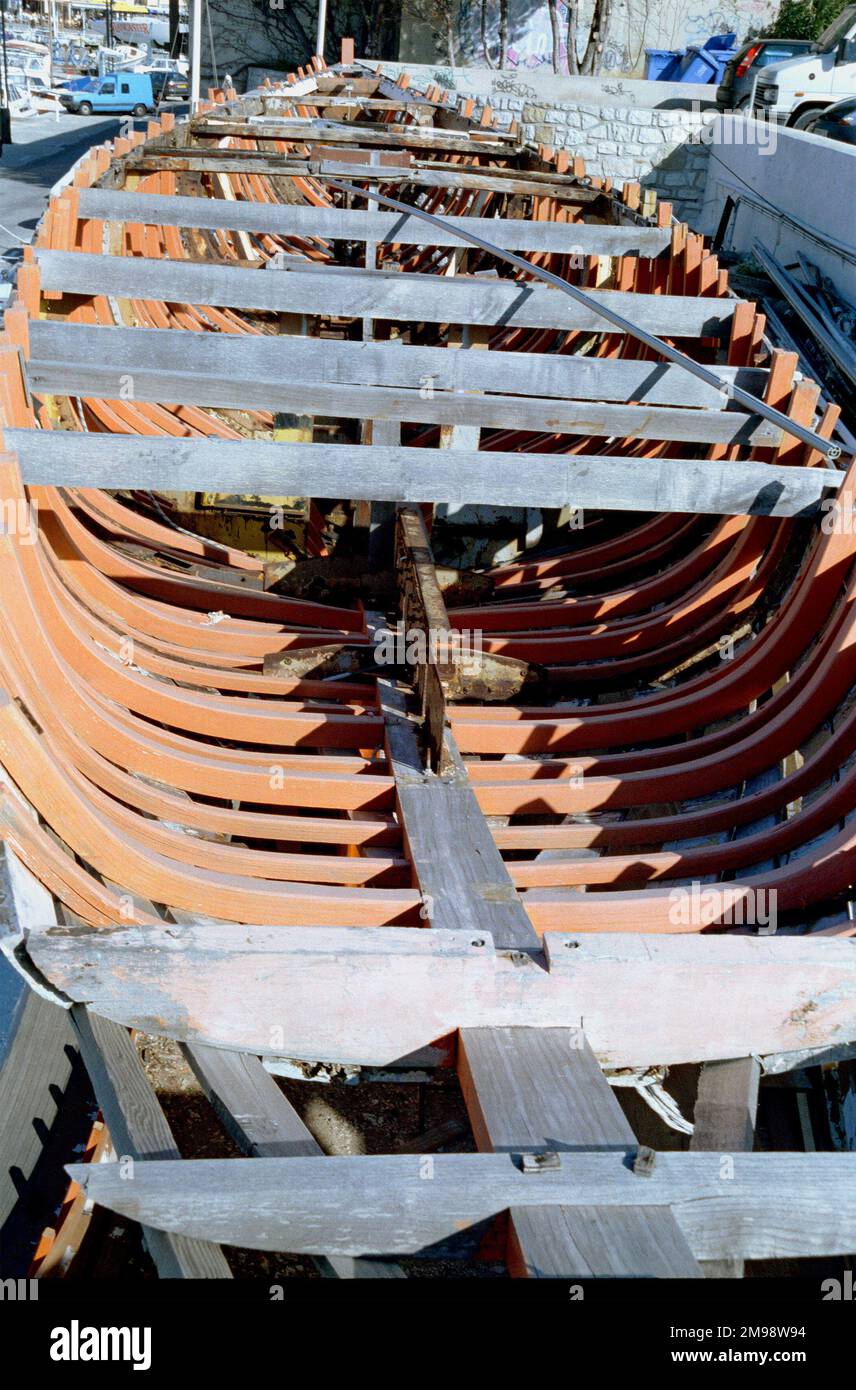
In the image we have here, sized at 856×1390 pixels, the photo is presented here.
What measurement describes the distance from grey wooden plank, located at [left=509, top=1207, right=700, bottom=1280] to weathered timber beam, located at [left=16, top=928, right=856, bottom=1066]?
0.54 m

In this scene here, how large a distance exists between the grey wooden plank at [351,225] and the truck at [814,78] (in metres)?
12.2

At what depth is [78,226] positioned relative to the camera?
6496 millimetres

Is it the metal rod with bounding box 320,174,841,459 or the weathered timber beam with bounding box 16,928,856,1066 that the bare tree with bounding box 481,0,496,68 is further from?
the weathered timber beam with bounding box 16,928,856,1066

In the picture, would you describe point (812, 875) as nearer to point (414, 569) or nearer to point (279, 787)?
point (279, 787)

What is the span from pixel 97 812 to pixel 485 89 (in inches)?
767

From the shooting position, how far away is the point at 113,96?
39.4m

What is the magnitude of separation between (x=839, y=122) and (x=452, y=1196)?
15.7 metres

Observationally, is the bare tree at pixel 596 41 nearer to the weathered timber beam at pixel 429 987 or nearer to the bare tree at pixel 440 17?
the bare tree at pixel 440 17

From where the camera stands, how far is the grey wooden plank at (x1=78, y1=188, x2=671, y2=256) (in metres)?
6.18

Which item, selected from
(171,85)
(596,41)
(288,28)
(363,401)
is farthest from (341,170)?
(171,85)

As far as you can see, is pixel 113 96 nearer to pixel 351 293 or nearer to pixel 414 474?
pixel 351 293

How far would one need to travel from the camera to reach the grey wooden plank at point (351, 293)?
17.2ft

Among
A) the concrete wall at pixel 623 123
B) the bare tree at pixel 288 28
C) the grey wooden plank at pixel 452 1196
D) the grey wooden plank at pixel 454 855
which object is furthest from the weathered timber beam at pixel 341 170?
the bare tree at pixel 288 28
